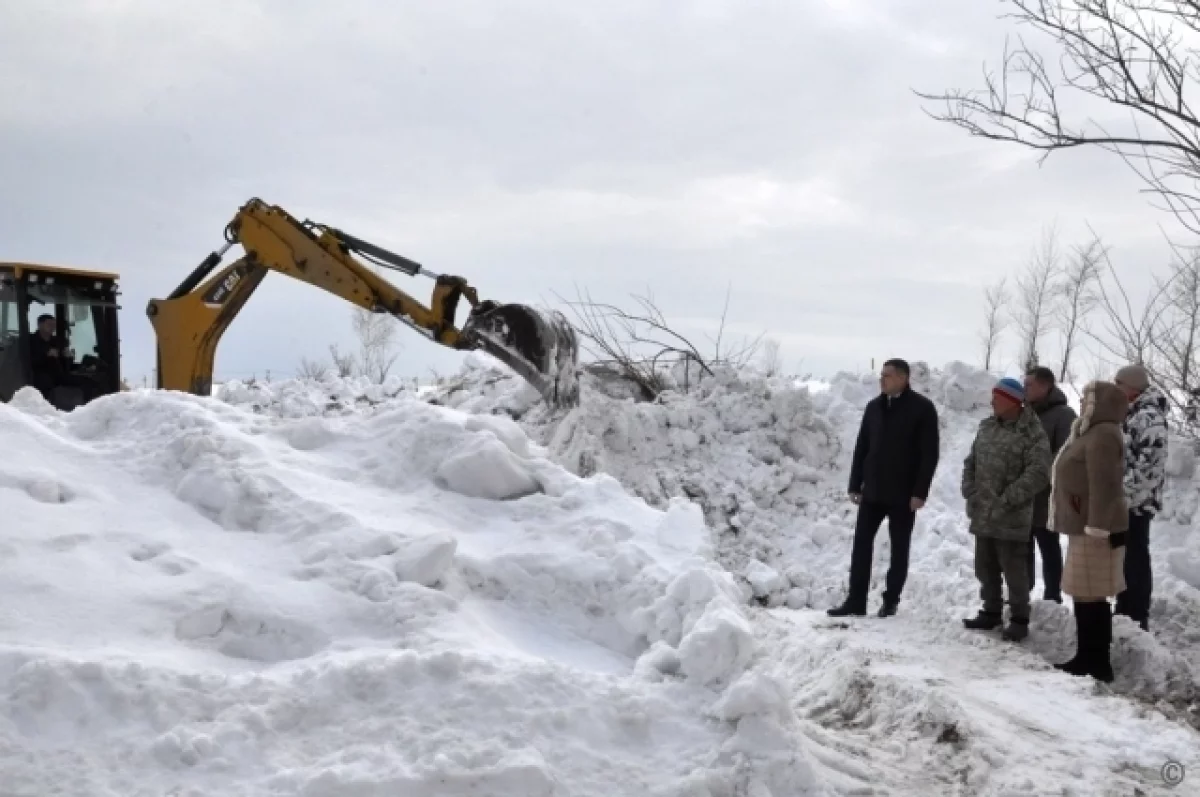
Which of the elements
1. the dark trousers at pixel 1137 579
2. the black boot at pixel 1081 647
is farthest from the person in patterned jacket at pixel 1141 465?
the black boot at pixel 1081 647

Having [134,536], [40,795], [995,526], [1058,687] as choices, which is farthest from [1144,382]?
[40,795]

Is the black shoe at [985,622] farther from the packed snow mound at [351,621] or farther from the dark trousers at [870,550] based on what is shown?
the packed snow mound at [351,621]

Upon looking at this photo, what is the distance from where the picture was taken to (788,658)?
19.8 ft

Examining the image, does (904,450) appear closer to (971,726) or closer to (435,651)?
(971,726)

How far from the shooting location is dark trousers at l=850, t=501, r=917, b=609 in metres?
7.05

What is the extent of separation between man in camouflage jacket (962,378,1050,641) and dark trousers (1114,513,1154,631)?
69cm

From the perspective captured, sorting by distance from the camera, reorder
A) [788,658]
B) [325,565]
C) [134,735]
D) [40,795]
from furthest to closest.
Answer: [788,658], [325,565], [134,735], [40,795]

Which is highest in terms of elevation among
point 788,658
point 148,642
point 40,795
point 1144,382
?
point 1144,382

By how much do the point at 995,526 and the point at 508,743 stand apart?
4430 mm

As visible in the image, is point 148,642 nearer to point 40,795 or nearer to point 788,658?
point 40,795

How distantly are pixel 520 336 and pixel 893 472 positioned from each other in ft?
12.0

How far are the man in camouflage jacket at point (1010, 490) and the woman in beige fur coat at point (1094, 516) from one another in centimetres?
67

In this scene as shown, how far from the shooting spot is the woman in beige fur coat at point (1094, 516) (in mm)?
5445

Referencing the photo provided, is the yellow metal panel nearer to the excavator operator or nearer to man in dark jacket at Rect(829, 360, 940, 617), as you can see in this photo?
the excavator operator
